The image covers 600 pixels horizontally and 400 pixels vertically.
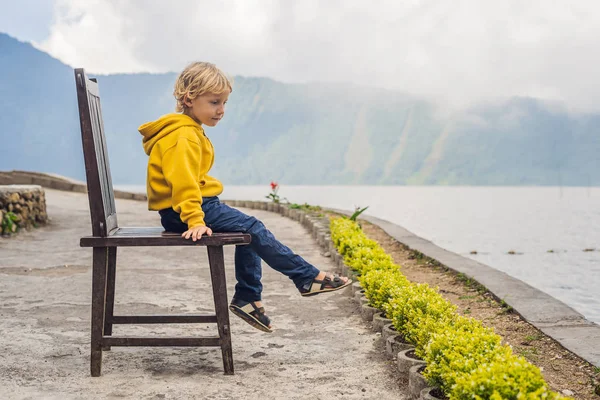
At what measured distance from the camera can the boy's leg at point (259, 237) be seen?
353 cm

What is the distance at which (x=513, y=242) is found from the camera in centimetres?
1505

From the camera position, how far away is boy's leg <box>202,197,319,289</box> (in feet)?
11.6

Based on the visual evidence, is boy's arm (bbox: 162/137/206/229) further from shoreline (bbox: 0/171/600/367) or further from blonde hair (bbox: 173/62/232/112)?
shoreline (bbox: 0/171/600/367)

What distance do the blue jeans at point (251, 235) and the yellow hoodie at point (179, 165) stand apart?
0.08 meters

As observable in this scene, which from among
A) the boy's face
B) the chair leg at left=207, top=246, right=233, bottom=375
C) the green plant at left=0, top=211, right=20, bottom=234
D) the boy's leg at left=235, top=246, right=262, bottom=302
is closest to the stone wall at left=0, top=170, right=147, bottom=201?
the green plant at left=0, top=211, right=20, bottom=234

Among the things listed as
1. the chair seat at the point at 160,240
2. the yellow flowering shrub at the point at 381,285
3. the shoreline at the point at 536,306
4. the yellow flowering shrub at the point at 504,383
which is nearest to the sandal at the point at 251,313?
the chair seat at the point at 160,240

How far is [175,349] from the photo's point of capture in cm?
400

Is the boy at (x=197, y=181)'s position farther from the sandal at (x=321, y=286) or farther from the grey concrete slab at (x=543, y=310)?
the grey concrete slab at (x=543, y=310)

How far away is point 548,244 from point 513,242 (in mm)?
807

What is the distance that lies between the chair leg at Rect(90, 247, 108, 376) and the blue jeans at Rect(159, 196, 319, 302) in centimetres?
40

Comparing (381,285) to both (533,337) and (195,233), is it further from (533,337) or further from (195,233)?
(195,233)

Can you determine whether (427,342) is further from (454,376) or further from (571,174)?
(571,174)

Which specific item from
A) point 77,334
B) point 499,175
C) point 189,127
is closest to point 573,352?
point 189,127

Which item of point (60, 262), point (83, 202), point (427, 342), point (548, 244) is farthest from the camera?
point (83, 202)
